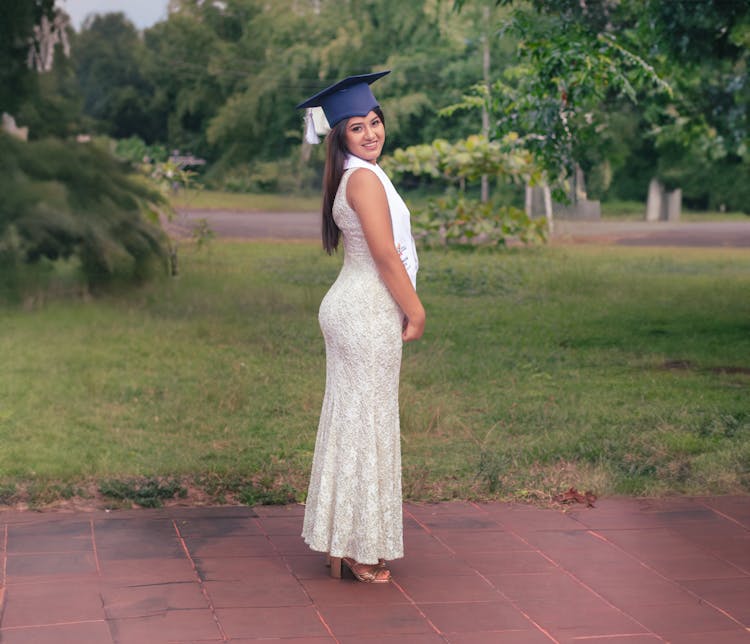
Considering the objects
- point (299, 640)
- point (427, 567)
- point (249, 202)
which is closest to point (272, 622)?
point (299, 640)

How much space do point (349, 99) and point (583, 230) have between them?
26372 millimetres

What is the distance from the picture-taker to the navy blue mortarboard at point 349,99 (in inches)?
172

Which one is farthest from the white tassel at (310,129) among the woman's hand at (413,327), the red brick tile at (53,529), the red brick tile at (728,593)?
the red brick tile at (728,593)

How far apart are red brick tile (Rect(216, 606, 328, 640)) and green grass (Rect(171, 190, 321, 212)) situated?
35.0 meters

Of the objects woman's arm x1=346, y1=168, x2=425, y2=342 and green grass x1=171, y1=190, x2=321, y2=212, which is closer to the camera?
woman's arm x1=346, y1=168, x2=425, y2=342

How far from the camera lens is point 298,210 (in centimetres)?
4081

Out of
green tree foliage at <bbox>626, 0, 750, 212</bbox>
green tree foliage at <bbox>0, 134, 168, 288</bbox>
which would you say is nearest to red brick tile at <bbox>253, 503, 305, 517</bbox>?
green tree foliage at <bbox>626, 0, 750, 212</bbox>

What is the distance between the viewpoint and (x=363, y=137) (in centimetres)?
438

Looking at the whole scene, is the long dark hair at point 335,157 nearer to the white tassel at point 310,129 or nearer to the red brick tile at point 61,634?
the white tassel at point 310,129

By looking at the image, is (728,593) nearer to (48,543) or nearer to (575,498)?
(575,498)

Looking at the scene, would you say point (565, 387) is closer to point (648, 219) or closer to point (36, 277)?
point (36, 277)

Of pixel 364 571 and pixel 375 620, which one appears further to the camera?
pixel 364 571

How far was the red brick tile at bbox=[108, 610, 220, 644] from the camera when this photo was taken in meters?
3.85

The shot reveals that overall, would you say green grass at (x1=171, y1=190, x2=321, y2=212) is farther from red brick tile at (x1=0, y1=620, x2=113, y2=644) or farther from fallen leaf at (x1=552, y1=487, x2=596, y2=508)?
red brick tile at (x1=0, y1=620, x2=113, y2=644)
